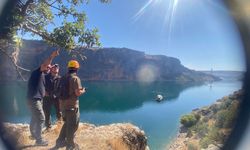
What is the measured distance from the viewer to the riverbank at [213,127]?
14.5ft

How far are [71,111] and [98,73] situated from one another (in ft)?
395

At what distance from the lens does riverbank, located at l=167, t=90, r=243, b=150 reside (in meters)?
4.43

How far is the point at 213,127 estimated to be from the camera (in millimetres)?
15156

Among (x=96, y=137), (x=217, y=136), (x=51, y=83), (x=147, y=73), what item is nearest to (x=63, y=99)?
(x=51, y=83)

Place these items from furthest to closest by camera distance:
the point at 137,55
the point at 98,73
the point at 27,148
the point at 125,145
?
1. the point at 137,55
2. the point at 98,73
3. the point at 125,145
4. the point at 27,148

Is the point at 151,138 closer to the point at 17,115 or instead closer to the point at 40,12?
the point at 17,115

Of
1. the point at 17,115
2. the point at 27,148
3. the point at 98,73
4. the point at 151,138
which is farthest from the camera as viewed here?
the point at 98,73

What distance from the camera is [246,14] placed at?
2977 millimetres

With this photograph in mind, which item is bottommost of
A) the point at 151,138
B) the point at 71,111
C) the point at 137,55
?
the point at 151,138

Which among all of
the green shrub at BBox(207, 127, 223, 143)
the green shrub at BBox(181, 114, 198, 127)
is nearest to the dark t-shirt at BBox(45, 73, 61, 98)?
the green shrub at BBox(207, 127, 223, 143)

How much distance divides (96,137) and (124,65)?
133574 mm

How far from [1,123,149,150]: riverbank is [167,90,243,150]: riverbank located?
2.06m

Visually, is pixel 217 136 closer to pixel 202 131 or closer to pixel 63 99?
pixel 63 99

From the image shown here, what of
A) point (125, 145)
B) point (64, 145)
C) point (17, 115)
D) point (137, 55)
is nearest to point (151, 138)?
point (17, 115)
